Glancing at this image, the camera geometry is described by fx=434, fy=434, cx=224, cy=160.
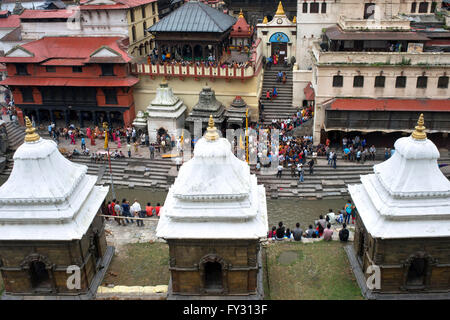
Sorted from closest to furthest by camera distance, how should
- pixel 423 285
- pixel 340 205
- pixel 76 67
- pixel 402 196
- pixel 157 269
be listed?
pixel 402 196, pixel 423 285, pixel 157 269, pixel 340 205, pixel 76 67

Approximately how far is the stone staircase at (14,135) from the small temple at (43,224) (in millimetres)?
21001

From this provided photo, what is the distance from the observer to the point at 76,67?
32.7 metres

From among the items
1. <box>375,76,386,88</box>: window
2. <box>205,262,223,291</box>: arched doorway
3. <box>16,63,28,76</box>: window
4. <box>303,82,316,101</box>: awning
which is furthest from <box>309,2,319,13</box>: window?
<box>205,262,223,291</box>: arched doorway

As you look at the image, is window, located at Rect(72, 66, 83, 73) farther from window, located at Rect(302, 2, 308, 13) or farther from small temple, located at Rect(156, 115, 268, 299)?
small temple, located at Rect(156, 115, 268, 299)

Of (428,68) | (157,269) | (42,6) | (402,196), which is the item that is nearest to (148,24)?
(42,6)

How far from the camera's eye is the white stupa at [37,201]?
43.1ft

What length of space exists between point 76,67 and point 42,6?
80.6 feet

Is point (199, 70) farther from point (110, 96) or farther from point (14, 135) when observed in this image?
point (14, 135)

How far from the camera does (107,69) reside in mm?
32406

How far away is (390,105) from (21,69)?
2693cm

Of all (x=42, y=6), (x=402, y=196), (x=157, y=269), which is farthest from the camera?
(x=42, y=6)

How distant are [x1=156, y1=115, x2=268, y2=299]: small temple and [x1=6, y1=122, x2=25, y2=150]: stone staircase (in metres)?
23.9

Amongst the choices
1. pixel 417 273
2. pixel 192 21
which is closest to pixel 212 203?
pixel 417 273

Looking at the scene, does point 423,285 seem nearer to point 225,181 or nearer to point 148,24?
→ point 225,181
